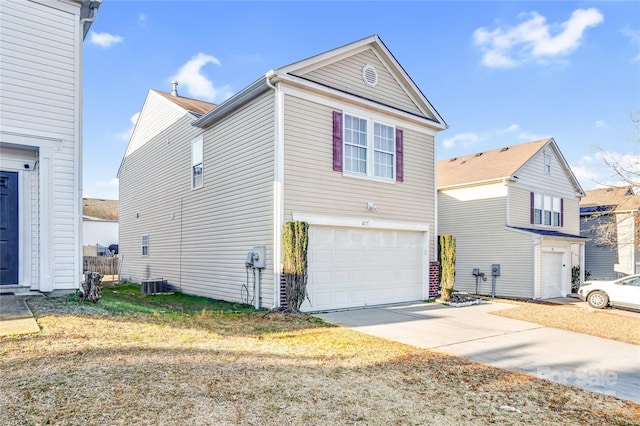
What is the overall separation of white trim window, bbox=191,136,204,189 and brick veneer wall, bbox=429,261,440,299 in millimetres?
7902

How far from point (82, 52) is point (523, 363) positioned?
9.92m

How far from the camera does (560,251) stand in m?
18.9

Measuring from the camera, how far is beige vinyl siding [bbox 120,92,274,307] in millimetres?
10258

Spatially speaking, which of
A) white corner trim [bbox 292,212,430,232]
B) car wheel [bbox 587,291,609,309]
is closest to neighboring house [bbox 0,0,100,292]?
white corner trim [bbox 292,212,430,232]

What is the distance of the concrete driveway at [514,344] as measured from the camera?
18.5ft

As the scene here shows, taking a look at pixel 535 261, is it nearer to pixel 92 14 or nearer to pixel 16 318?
pixel 92 14

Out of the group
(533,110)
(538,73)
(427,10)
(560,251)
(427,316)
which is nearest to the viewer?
(427,316)

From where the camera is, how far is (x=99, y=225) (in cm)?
3388

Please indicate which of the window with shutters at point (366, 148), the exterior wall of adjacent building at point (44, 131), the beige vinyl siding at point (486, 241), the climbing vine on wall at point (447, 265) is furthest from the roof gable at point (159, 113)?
the beige vinyl siding at point (486, 241)

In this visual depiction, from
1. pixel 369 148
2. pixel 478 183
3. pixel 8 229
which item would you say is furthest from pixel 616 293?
pixel 8 229

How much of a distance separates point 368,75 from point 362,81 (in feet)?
1.16

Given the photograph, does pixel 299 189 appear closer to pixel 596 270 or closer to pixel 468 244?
pixel 468 244

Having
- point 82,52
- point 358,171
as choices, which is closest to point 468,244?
point 358,171

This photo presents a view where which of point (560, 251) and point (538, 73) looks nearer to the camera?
point (538, 73)
